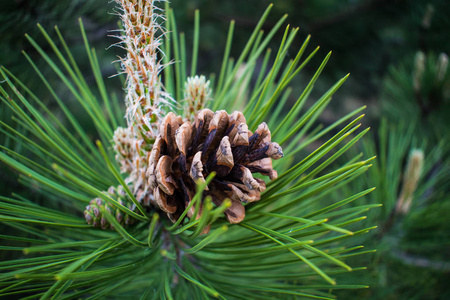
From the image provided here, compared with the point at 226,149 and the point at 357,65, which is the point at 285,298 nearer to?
the point at 226,149

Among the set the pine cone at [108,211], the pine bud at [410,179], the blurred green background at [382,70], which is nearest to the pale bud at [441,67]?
the blurred green background at [382,70]

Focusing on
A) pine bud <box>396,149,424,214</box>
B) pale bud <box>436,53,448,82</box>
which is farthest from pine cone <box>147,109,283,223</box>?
pale bud <box>436,53,448,82</box>

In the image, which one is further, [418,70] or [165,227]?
[418,70]

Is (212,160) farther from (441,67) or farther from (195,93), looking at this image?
(441,67)

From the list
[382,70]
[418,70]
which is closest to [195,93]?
[418,70]

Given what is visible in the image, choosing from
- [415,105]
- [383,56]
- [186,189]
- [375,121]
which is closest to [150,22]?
[186,189]

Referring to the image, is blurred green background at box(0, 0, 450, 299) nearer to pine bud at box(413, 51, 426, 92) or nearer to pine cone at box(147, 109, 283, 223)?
pine bud at box(413, 51, 426, 92)

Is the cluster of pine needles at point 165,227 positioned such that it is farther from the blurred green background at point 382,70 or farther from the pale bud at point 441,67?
the pale bud at point 441,67
